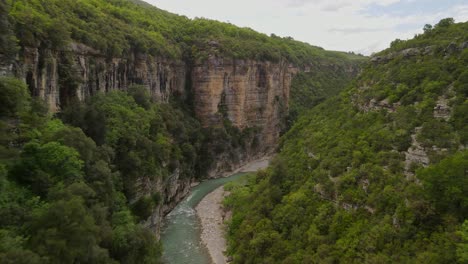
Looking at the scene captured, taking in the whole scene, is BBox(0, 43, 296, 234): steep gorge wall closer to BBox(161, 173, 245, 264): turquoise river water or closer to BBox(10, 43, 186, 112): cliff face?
BBox(10, 43, 186, 112): cliff face

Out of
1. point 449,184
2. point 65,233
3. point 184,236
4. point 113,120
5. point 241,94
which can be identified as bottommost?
point 184,236

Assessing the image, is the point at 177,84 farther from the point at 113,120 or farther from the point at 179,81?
the point at 113,120

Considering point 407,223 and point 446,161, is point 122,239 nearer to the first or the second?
point 407,223

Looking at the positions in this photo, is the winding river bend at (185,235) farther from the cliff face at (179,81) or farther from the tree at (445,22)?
the tree at (445,22)

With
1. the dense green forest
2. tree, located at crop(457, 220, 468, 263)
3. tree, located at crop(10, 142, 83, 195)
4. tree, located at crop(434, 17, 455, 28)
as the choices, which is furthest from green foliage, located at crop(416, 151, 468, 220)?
tree, located at crop(434, 17, 455, 28)

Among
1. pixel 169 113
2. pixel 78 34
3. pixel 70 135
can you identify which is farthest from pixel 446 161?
pixel 169 113

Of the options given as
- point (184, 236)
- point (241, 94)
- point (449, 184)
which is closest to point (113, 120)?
point (184, 236)

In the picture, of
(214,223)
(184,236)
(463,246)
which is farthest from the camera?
(214,223)
